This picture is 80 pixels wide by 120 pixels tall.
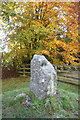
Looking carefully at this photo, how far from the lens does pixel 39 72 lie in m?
2.76

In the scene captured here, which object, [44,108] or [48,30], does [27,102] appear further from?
[48,30]

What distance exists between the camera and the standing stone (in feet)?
8.68

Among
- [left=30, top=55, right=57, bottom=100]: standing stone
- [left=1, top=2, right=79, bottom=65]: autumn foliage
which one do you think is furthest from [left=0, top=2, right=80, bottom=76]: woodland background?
[left=30, top=55, right=57, bottom=100]: standing stone

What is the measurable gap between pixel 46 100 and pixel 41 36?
316cm

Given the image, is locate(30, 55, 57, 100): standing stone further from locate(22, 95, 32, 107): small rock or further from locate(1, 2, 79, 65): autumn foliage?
locate(1, 2, 79, 65): autumn foliage

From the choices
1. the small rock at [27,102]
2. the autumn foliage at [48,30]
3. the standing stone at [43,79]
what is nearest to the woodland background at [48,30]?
the autumn foliage at [48,30]

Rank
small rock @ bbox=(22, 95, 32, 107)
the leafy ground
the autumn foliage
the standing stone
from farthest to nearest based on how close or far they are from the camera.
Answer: the autumn foliage
the standing stone
small rock @ bbox=(22, 95, 32, 107)
the leafy ground

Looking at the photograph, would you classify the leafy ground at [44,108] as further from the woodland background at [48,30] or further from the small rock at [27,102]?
the woodland background at [48,30]

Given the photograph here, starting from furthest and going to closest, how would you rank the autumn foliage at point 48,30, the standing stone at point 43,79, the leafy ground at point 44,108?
the autumn foliage at point 48,30
the standing stone at point 43,79
the leafy ground at point 44,108

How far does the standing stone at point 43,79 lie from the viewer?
8.68 ft

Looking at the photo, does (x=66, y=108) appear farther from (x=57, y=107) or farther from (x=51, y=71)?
(x=51, y=71)

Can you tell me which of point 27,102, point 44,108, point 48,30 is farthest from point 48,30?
point 44,108

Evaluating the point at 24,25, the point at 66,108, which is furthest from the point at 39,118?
the point at 24,25

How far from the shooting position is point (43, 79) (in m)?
2.65
